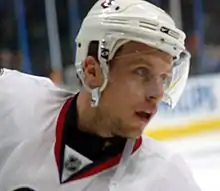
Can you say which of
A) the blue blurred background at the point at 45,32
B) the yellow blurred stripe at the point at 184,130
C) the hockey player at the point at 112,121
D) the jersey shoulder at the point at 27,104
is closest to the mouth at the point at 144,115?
the hockey player at the point at 112,121

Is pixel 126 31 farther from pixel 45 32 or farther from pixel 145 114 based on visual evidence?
pixel 45 32

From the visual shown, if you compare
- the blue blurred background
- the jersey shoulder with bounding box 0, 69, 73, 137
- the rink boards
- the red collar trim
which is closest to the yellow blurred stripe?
the rink boards

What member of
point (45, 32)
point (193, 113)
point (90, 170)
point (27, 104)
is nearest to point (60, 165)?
point (90, 170)

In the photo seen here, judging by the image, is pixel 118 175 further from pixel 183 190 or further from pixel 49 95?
pixel 49 95

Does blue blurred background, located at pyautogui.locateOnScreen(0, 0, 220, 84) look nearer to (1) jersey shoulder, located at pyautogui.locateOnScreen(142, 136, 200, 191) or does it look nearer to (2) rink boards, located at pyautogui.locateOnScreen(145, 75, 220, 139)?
(2) rink boards, located at pyautogui.locateOnScreen(145, 75, 220, 139)

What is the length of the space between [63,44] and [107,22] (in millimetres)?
2694

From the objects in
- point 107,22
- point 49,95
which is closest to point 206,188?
point 49,95

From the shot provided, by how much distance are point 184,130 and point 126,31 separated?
7.71 feet

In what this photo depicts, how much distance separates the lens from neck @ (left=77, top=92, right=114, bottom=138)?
3.76ft

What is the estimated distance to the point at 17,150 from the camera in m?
1.18

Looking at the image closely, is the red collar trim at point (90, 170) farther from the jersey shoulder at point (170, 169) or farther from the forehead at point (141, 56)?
the forehead at point (141, 56)

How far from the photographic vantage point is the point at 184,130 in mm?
3402

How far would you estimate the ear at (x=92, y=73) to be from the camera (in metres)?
1.13

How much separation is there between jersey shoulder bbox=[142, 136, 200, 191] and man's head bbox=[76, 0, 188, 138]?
2.7 inches
